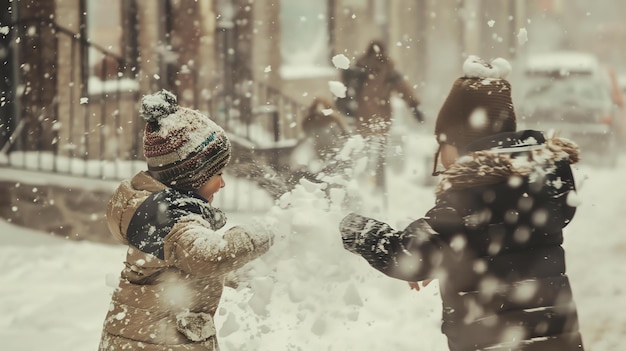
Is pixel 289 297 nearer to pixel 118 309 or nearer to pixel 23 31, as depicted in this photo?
pixel 118 309

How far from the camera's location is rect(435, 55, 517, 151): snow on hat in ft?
9.57

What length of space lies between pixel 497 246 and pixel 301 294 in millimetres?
1357

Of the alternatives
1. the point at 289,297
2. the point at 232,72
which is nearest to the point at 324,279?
the point at 289,297

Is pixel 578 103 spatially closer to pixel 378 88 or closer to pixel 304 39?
pixel 378 88

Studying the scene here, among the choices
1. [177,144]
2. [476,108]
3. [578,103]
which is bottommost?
[578,103]

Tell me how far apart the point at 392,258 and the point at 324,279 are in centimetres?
115

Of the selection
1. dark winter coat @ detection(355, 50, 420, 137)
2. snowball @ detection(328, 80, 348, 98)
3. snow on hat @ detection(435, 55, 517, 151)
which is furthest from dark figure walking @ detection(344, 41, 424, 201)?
snow on hat @ detection(435, 55, 517, 151)

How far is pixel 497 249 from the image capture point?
2.71m

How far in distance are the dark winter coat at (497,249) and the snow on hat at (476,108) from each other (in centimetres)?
13

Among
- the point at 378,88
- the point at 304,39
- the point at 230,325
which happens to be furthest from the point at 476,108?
the point at 304,39

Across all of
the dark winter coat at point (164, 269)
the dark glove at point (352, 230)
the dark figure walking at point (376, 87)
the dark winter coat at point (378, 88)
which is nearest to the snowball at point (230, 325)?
the dark winter coat at point (164, 269)

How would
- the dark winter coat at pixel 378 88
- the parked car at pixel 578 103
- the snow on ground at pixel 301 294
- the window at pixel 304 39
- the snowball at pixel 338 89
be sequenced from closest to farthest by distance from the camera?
the snow on ground at pixel 301 294, the snowball at pixel 338 89, the dark winter coat at pixel 378 88, the parked car at pixel 578 103, the window at pixel 304 39

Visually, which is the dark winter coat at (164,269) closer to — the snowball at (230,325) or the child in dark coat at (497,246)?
the child in dark coat at (497,246)

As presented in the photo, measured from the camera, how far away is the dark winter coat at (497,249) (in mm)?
2682
